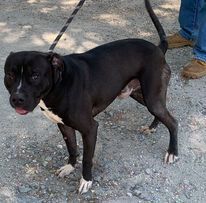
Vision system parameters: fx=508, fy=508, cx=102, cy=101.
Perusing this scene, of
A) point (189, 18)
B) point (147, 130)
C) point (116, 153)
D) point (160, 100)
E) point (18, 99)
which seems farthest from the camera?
point (189, 18)

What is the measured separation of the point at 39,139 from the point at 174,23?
3.31 meters

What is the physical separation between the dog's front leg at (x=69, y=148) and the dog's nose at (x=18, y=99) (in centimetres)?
84

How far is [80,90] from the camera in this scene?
3873 millimetres

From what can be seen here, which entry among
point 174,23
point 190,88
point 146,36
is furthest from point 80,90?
point 174,23

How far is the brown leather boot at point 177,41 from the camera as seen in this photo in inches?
255

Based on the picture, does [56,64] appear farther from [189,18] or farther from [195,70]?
[189,18]

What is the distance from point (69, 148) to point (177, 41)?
275cm

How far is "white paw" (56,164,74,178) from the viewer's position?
434 centimetres

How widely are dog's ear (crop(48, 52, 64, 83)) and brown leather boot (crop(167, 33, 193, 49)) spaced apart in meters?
3.06

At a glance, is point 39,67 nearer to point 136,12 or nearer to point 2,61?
point 2,61

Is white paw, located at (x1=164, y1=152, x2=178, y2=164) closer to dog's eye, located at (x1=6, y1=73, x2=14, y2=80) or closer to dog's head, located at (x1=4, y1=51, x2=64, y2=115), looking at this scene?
dog's head, located at (x1=4, y1=51, x2=64, y2=115)

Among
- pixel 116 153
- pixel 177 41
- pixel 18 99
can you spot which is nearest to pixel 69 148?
pixel 116 153

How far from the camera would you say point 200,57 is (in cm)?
596

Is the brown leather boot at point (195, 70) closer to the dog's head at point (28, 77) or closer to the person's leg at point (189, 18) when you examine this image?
the person's leg at point (189, 18)
